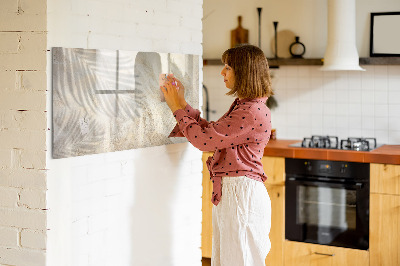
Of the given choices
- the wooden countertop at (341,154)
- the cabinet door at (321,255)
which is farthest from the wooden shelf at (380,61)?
the cabinet door at (321,255)

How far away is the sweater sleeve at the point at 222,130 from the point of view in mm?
2682

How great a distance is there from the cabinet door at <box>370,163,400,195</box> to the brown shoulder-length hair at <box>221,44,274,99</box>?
1.70m

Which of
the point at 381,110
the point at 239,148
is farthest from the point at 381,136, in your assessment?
the point at 239,148

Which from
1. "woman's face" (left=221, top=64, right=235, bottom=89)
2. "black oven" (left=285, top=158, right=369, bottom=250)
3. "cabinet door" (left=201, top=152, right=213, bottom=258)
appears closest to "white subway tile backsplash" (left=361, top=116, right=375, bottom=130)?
"black oven" (left=285, top=158, right=369, bottom=250)

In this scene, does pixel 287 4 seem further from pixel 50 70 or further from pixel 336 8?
pixel 50 70

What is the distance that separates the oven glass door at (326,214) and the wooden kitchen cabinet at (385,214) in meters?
0.07

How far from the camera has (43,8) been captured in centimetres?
224

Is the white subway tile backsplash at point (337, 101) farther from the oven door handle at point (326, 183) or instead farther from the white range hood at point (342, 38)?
the oven door handle at point (326, 183)

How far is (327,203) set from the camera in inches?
172

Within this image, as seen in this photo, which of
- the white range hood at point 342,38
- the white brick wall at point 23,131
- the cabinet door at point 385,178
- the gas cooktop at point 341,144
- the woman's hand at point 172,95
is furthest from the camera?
the white range hood at point 342,38

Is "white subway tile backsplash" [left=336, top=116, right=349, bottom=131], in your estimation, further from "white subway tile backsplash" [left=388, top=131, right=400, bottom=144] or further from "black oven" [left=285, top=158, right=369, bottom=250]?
"black oven" [left=285, top=158, right=369, bottom=250]

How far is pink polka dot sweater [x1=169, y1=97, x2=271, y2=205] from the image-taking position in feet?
8.82

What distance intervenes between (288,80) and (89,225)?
2.96 meters

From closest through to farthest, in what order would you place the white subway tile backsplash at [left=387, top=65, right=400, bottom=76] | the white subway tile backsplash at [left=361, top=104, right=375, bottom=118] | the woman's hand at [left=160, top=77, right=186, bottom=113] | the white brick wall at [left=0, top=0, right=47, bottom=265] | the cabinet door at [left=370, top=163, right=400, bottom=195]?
the white brick wall at [left=0, top=0, right=47, bottom=265] < the woman's hand at [left=160, top=77, right=186, bottom=113] < the cabinet door at [left=370, top=163, right=400, bottom=195] < the white subway tile backsplash at [left=387, top=65, right=400, bottom=76] < the white subway tile backsplash at [left=361, top=104, right=375, bottom=118]
